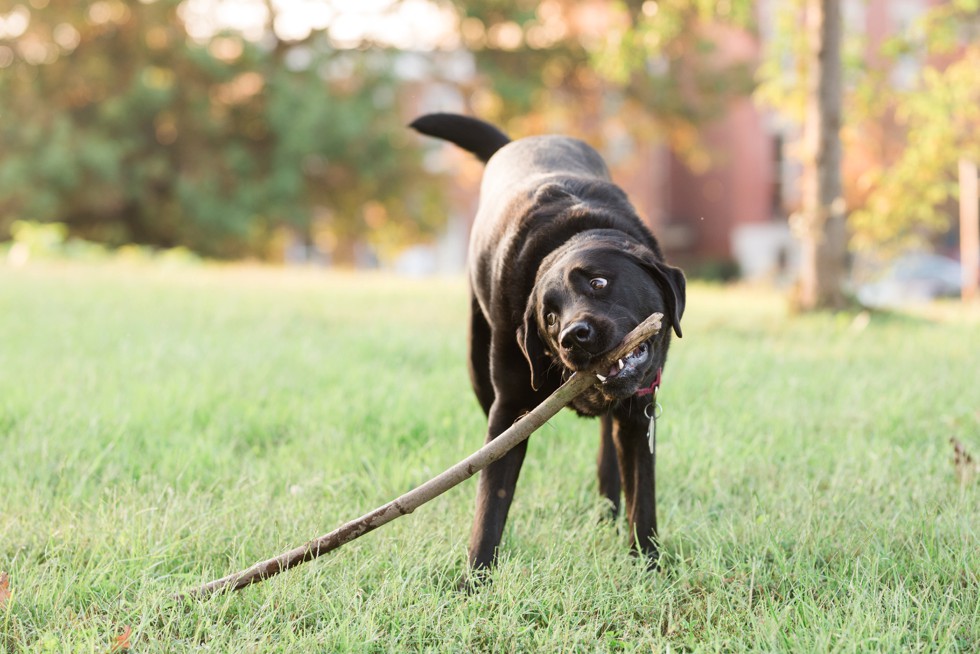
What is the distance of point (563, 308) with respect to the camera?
8.14ft

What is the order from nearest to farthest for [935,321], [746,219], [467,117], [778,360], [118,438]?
[118,438], [467,117], [778,360], [935,321], [746,219]

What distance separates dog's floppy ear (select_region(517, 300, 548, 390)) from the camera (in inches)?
105

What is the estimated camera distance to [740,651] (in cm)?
227

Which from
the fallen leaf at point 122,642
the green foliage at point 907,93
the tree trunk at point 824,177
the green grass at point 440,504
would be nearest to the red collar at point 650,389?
the green grass at point 440,504

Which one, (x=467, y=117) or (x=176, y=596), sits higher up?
(x=467, y=117)

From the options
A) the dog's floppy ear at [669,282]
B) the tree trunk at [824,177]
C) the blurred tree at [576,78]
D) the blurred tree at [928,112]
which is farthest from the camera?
the blurred tree at [576,78]

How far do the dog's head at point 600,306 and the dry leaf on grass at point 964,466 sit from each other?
4.99ft

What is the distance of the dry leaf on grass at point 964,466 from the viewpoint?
3.41 metres

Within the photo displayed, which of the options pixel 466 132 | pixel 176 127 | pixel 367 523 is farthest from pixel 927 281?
pixel 367 523

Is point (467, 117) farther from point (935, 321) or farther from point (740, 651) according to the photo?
point (935, 321)

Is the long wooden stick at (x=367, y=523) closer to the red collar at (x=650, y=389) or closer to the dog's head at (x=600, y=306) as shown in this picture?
the dog's head at (x=600, y=306)

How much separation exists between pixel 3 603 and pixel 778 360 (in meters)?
4.69

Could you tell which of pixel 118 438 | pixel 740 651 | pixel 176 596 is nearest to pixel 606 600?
pixel 740 651

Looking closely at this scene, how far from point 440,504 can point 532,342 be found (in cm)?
92
